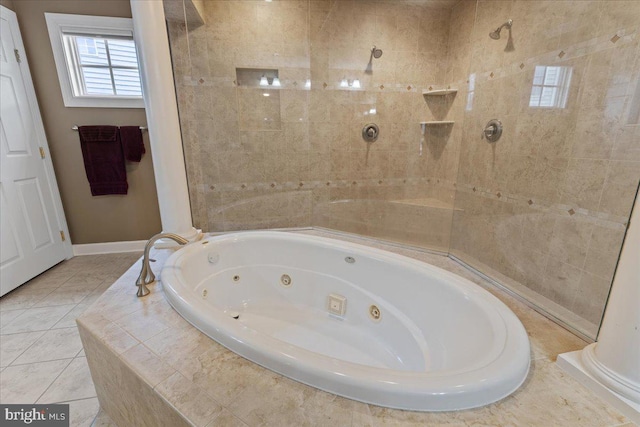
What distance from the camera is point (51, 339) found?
1.73 m

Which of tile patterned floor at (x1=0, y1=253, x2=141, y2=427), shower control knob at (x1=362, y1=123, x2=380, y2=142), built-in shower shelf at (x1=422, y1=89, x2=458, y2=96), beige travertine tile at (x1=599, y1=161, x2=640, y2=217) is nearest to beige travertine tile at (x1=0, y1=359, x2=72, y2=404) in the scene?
tile patterned floor at (x1=0, y1=253, x2=141, y2=427)

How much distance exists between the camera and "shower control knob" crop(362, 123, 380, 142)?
2639mm

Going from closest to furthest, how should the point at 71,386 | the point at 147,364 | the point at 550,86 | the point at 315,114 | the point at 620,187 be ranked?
the point at 147,364
the point at 620,187
the point at 71,386
the point at 550,86
the point at 315,114

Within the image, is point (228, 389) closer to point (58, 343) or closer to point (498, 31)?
point (58, 343)

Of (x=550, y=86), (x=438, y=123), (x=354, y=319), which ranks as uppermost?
(x=550, y=86)

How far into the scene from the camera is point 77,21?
248cm

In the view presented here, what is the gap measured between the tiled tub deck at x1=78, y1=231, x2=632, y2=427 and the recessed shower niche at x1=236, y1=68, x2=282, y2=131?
1.70m

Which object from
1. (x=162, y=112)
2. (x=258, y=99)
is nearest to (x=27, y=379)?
(x=162, y=112)

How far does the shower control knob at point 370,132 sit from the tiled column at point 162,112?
1.59 m

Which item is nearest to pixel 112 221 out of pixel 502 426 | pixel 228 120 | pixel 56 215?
pixel 56 215

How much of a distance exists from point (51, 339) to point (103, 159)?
1689 mm

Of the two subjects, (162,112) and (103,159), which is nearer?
(162,112)

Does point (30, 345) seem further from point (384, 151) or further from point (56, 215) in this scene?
point (384, 151)

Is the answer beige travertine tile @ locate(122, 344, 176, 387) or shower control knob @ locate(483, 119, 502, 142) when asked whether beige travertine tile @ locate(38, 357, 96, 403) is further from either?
shower control knob @ locate(483, 119, 502, 142)
